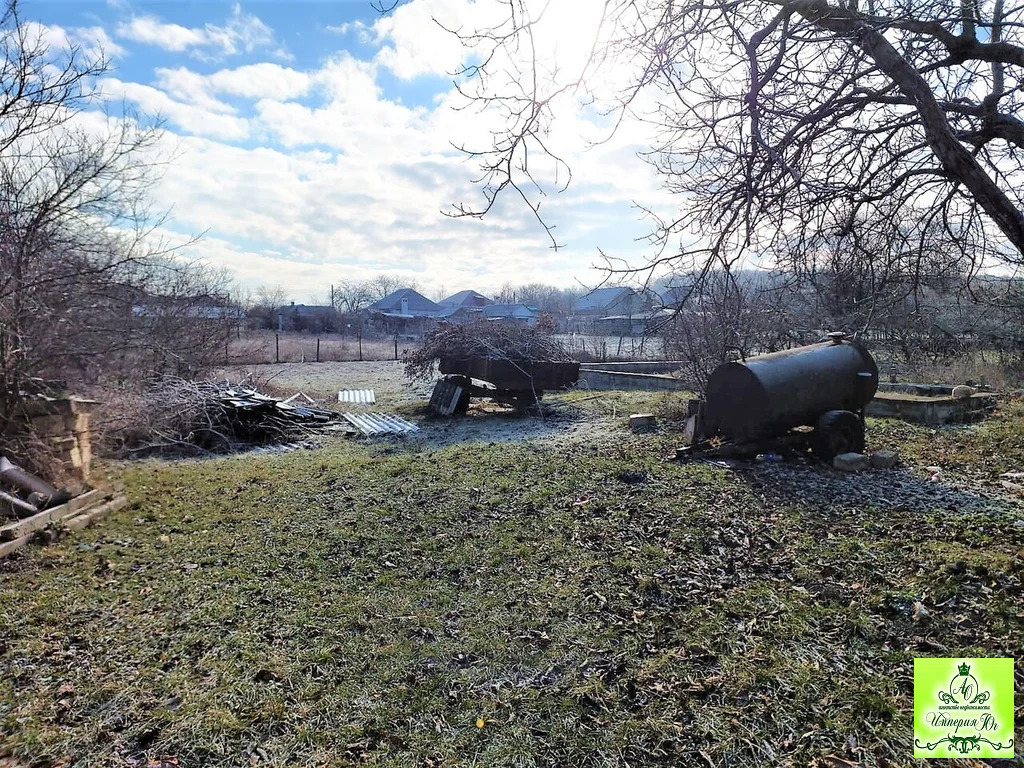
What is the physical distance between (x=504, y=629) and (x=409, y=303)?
6721cm

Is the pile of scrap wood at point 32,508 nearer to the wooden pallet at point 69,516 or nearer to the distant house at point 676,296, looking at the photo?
the wooden pallet at point 69,516

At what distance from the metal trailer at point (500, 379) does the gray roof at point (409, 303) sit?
Result: 54909mm

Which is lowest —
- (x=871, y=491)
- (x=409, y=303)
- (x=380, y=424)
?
(x=380, y=424)

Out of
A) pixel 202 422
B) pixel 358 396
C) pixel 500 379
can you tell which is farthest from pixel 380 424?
pixel 358 396

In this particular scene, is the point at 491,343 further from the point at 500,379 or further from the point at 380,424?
the point at 380,424

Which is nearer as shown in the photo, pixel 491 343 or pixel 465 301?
pixel 491 343

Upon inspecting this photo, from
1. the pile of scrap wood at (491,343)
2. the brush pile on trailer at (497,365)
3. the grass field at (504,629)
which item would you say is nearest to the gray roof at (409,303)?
the pile of scrap wood at (491,343)

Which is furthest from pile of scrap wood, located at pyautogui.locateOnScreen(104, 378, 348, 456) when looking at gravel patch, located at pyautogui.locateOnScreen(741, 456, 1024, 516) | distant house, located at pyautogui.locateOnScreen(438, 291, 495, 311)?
distant house, located at pyautogui.locateOnScreen(438, 291, 495, 311)

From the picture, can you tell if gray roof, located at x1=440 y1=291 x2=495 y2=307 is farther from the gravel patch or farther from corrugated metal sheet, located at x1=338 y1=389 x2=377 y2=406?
the gravel patch

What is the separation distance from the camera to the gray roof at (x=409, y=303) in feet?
221

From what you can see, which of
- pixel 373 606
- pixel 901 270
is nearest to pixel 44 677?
pixel 373 606

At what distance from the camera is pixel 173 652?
10.4 ft

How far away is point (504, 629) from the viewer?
3387 millimetres

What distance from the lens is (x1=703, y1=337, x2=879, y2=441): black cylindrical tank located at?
6.49 m
